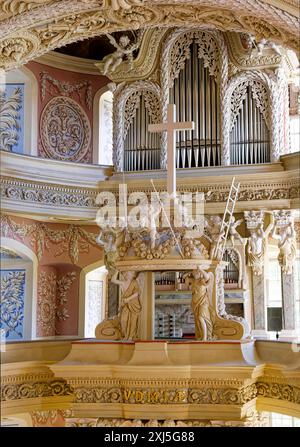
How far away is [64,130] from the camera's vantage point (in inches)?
704

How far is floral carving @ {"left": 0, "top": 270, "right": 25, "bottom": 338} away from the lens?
16.6 meters

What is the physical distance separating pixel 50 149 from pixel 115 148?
5.50 feet

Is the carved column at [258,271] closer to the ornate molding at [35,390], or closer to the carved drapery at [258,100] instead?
the carved drapery at [258,100]

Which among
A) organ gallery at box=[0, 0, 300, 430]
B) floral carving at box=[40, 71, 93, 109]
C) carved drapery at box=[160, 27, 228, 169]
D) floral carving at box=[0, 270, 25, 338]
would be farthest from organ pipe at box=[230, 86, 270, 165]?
floral carving at box=[0, 270, 25, 338]

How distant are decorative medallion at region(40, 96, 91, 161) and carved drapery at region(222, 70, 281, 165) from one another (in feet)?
12.7

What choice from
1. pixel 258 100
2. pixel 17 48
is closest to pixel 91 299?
pixel 258 100

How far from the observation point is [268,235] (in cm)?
1622

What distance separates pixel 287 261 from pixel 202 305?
14.8 ft

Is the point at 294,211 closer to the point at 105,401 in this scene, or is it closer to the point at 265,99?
the point at 265,99

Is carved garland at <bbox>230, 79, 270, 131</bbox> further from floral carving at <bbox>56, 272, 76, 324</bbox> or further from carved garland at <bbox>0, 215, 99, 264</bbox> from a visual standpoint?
floral carving at <bbox>56, 272, 76, 324</bbox>

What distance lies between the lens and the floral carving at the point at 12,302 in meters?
16.6

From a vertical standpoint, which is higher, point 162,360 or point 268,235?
point 268,235
